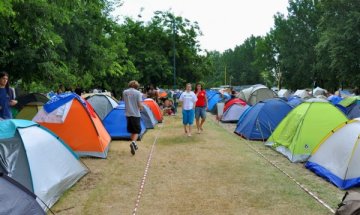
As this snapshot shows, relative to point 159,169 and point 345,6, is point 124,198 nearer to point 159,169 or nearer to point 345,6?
point 159,169

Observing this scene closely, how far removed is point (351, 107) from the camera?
50.0 feet

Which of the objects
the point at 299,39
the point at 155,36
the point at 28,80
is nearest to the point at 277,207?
the point at 28,80

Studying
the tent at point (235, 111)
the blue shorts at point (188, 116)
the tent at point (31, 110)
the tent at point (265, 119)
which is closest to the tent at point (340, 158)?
the tent at point (265, 119)

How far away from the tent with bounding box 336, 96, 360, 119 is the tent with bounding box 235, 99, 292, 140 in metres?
3.48

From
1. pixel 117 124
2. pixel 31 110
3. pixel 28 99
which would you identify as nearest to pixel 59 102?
pixel 117 124

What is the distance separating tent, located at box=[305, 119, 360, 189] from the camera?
6697mm

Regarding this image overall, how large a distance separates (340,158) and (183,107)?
22.7 ft

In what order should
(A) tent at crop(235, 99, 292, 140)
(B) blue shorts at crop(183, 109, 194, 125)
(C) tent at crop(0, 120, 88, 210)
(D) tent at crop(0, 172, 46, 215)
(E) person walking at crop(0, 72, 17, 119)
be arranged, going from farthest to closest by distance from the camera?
1. (B) blue shorts at crop(183, 109, 194, 125)
2. (A) tent at crop(235, 99, 292, 140)
3. (E) person walking at crop(0, 72, 17, 119)
4. (C) tent at crop(0, 120, 88, 210)
5. (D) tent at crop(0, 172, 46, 215)

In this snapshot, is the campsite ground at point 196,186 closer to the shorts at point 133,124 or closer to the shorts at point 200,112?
the shorts at point 133,124

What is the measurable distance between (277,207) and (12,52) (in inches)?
344

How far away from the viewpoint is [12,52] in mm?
11172

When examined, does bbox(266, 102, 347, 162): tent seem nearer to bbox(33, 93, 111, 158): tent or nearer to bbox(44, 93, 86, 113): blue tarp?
bbox(33, 93, 111, 158): tent

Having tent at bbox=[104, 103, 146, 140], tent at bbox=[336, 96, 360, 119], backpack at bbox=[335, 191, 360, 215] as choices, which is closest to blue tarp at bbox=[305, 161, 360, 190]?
backpack at bbox=[335, 191, 360, 215]

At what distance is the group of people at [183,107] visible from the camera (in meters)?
10.2
